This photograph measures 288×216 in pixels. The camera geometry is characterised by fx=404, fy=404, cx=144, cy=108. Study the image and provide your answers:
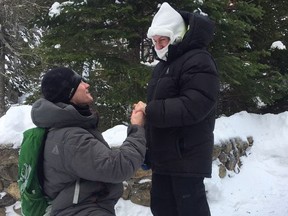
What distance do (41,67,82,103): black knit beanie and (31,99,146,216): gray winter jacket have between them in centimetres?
6

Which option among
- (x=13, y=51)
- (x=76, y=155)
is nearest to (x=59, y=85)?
(x=76, y=155)

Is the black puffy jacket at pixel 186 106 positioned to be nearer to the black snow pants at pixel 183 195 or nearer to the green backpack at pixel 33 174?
the black snow pants at pixel 183 195

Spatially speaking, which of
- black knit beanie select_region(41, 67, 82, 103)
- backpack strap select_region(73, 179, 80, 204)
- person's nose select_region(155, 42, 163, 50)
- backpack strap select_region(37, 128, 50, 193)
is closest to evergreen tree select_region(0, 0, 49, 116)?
person's nose select_region(155, 42, 163, 50)

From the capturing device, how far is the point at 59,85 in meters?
2.38

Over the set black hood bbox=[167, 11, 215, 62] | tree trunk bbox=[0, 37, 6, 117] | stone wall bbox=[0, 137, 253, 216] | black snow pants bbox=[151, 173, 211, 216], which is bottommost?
tree trunk bbox=[0, 37, 6, 117]

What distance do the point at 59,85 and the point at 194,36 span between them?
0.94 m

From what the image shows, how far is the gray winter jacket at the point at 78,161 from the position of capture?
2201mm

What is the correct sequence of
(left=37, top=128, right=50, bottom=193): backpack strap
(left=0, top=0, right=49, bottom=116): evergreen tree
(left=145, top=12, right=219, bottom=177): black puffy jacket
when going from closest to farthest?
(left=37, top=128, right=50, bottom=193): backpack strap → (left=145, top=12, right=219, bottom=177): black puffy jacket → (left=0, top=0, right=49, bottom=116): evergreen tree

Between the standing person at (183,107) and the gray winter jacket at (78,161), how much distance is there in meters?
0.37

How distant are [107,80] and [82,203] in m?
5.64

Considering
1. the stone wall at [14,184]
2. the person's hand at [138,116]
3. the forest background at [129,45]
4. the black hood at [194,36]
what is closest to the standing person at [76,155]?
the person's hand at [138,116]

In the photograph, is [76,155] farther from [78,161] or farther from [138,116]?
[138,116]

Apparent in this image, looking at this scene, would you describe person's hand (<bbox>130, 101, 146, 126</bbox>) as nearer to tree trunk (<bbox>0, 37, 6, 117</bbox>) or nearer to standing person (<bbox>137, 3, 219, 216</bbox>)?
standing person (<bbox>137, 3, 219, 216</bbox>)

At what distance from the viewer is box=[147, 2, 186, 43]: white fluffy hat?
2.71m
